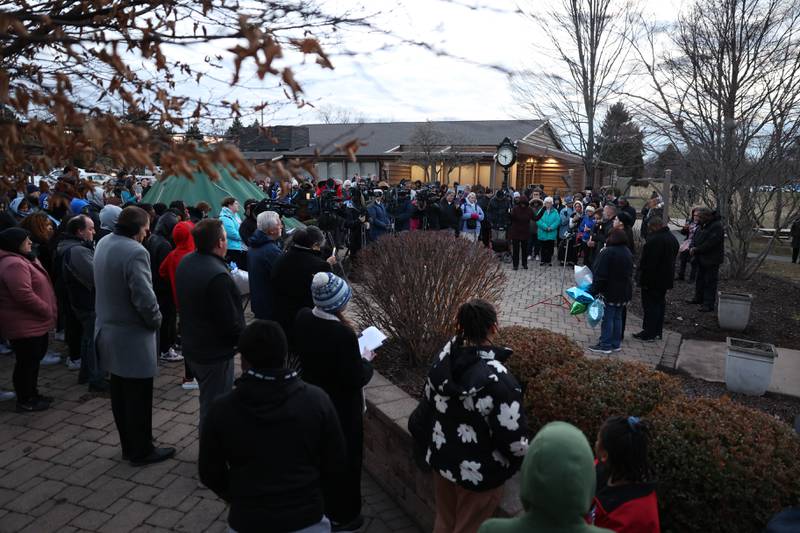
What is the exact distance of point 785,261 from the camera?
1577cm

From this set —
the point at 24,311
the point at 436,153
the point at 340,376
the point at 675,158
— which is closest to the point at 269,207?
the point at 24,311

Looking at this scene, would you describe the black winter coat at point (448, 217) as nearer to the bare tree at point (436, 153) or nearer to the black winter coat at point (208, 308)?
the black winter coat at point (208, 308)

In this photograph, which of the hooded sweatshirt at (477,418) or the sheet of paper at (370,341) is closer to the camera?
the hooded sweatshirt at (477,418)

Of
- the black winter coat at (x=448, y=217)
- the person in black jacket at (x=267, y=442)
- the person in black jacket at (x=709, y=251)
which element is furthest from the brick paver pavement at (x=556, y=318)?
the person in black jacket at (x=267, y=442)

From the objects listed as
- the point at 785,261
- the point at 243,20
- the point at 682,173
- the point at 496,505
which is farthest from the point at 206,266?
the point at 785,261

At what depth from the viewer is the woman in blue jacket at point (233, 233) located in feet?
28.4

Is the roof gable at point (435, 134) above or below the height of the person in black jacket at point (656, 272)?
above

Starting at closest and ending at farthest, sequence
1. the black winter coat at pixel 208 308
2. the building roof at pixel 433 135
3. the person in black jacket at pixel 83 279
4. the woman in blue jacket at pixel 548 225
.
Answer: the black winter coat at pixel 208 308, the person in black jacket at pixel 83 279, the woman in blue jacket at pixel 548 225, the building roof at pixel 433 135

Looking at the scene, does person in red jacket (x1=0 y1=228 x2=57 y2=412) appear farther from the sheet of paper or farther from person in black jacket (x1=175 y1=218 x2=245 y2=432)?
the sheet of paper

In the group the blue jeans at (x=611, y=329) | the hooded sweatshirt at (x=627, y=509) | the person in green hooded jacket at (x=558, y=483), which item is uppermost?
the person in green hooded jacket at (x=558, y=483)

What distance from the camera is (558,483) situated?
5.57ft

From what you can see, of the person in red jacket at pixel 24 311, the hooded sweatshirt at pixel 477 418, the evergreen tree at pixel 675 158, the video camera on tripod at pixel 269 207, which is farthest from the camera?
the evergreen tree at pixel 675 158

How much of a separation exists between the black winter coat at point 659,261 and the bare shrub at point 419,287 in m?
3.10

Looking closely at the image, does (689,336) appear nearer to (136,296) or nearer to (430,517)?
(430,517)
